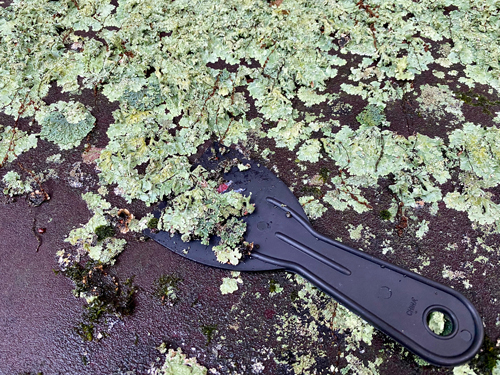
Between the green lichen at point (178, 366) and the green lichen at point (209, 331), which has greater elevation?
the green lichen at point (209, 331)

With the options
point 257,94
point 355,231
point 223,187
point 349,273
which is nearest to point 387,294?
point 349,273

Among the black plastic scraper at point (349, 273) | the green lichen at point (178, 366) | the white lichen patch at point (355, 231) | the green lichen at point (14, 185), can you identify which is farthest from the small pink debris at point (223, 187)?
the green lichen at point (14, 185)

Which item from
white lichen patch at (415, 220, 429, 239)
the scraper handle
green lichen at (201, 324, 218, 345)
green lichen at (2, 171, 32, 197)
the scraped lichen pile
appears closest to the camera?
the scraper handle

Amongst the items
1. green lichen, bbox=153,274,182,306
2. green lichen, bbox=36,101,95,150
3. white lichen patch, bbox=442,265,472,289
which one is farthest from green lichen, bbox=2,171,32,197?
white lichen patch, bbox=442,265,472,289

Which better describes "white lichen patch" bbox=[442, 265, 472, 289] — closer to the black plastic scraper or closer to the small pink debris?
the black plastic scraper

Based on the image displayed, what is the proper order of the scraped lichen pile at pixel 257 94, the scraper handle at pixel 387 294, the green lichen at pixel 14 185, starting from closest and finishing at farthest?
the scraper handle at pixel 387 294 < the scraped lichen pile at pixel 257 94 < the green lichen at pixel 14 185

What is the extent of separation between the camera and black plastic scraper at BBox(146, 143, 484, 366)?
1.41 metres

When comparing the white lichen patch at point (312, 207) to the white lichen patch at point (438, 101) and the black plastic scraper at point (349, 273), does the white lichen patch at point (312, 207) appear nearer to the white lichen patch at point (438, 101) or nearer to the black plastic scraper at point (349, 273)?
the black plastic scraper at point (349, 273)

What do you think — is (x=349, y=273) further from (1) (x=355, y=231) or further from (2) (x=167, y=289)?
(2) (x=167, y=289)

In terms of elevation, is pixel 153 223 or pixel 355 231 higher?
pixel 355 231

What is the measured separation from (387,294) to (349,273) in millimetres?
160

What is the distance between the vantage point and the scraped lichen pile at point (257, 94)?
5.83ft

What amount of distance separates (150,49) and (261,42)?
0.65 metres

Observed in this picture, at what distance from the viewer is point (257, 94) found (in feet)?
6.86
